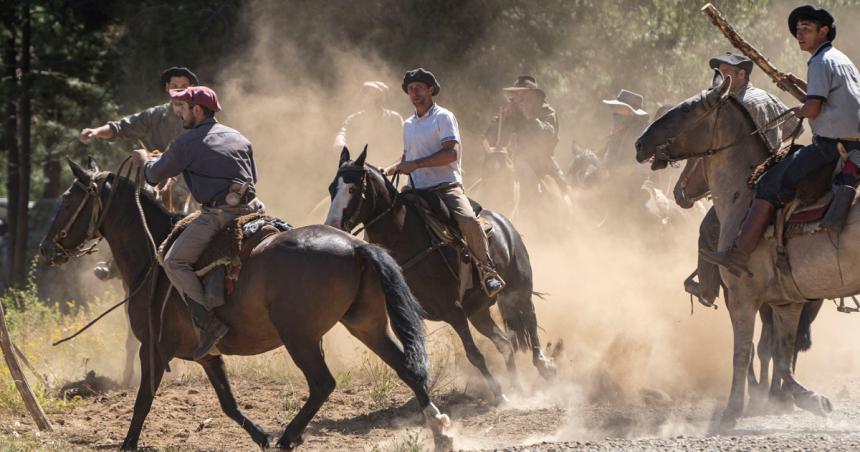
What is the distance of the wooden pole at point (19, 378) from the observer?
9.16m

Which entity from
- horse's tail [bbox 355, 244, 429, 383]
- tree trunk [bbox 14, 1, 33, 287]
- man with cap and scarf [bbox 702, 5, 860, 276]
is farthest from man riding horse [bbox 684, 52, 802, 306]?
tree trunk [bbox 14, 1, 33, 287]

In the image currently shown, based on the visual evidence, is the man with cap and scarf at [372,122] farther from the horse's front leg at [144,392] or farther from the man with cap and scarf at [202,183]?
the horse's front leg at [144,392]

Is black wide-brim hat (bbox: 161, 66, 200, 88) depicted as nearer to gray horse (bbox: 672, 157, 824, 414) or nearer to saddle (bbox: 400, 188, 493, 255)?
saddle (bbox: 400, 188, 493, 255)

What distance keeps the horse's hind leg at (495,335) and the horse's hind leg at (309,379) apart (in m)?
3.57

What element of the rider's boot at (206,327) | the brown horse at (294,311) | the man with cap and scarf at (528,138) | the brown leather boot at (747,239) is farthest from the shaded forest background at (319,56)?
the rider's boot at (206,327)

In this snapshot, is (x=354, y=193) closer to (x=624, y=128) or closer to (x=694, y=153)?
(x=694, y=153)

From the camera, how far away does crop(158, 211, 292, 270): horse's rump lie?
8453 mm

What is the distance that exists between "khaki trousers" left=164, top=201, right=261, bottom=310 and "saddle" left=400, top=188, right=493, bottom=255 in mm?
2384

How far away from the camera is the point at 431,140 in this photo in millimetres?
10531

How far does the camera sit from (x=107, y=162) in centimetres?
2097

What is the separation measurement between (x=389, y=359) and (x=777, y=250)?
315 centimetres

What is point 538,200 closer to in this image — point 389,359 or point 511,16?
point 511,16

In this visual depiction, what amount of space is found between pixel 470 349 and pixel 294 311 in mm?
3060

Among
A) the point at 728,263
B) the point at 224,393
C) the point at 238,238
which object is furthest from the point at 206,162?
the point at 728,263
